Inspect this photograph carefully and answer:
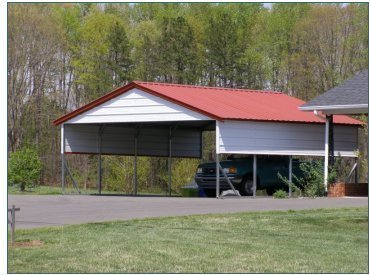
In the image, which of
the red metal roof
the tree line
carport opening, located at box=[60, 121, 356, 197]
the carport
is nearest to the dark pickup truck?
the carport

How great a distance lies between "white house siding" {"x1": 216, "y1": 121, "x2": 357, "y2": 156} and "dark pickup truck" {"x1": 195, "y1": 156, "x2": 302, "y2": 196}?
65 centimetres

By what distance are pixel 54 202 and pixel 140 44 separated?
86.2 feet

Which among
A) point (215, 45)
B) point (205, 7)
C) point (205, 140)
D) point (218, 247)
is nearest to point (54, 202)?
point (218, 247)

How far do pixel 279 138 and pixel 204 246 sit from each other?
16370 millimetres

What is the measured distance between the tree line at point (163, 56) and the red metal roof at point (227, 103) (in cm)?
1193

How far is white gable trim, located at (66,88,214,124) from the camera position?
29688mm

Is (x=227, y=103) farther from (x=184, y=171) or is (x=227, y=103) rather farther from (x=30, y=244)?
(x=30, y=244)

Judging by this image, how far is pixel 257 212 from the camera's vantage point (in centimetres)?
2036

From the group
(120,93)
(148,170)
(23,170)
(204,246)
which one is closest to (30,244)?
(204,246)

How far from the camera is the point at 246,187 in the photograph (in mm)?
30031

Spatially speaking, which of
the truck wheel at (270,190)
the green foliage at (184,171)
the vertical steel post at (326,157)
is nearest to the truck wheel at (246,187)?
the truck wheel at (270,190)

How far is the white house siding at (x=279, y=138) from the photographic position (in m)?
28.9

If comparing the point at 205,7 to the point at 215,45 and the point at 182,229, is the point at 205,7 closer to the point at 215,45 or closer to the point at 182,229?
the point at 215,45

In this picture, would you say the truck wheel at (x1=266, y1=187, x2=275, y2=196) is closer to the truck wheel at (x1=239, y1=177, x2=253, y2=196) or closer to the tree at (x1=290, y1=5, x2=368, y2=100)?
the truck wheel at (x1=239, y1=177, x2=253, y2=196)
